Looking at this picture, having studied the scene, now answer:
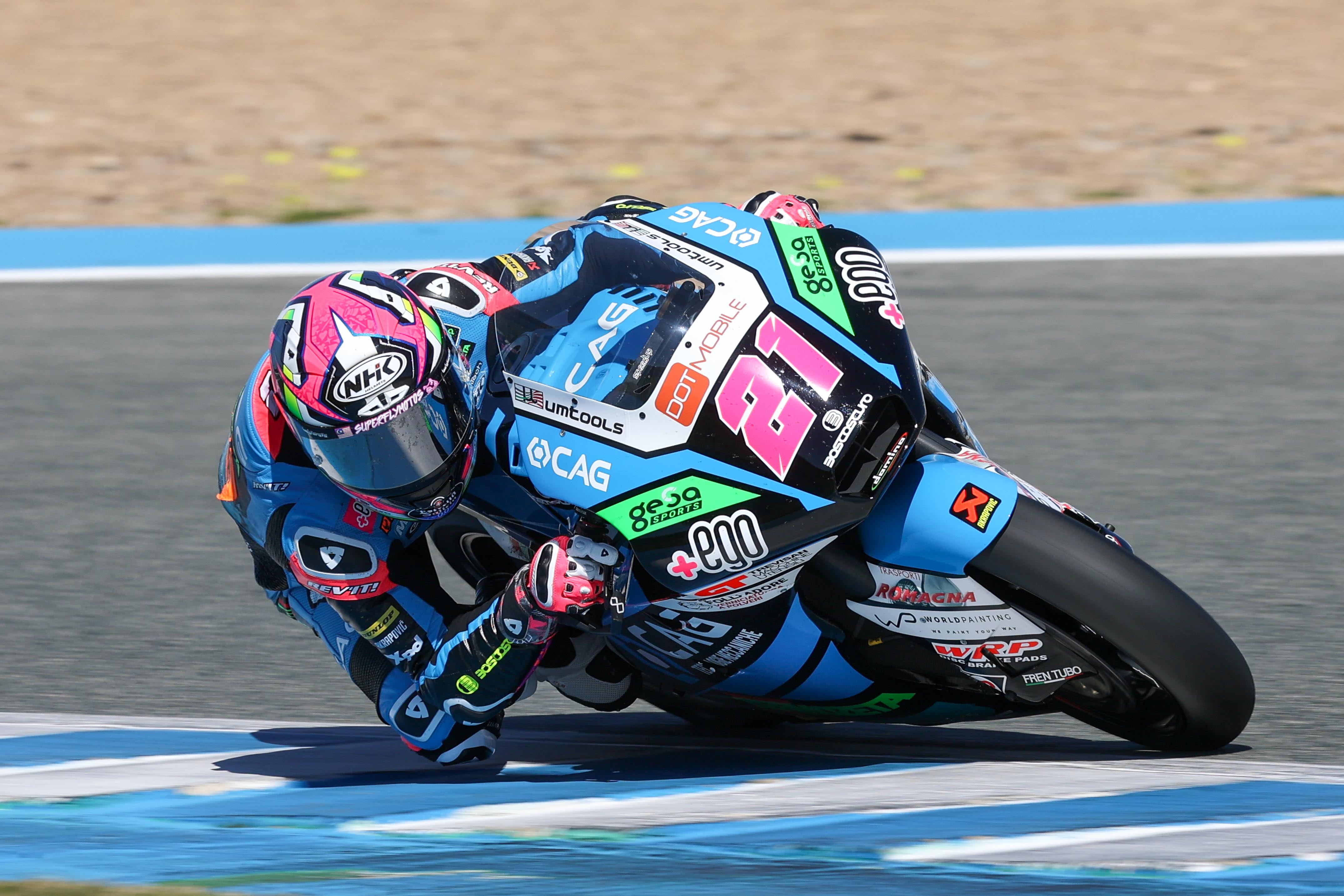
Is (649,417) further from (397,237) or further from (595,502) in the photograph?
(397,237)

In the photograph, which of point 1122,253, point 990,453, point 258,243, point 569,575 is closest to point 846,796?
point 569,575

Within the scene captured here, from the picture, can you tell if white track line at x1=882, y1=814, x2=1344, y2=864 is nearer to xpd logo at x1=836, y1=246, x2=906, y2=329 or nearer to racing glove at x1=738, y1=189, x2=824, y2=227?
xpd logo at x1=836, y1=246, x2=906, y2=329

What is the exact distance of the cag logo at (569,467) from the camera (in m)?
3.05

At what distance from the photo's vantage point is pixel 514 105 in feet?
37.9

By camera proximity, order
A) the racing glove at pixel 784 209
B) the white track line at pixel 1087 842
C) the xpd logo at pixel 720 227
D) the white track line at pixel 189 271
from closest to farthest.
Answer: the white track line at pixel 1087 842 < the xpd logo at pixel 720 227 < the racing glove at pixel 784 209 < the white track line at pixel 189 271

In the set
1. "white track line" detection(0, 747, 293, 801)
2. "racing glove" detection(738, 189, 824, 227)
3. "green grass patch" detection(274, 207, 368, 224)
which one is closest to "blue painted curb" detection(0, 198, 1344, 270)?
"green grass patch" detection(274, 207, 368, 224)

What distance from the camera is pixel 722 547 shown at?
3.02m

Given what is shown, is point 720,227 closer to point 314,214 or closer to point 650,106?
point 314,214

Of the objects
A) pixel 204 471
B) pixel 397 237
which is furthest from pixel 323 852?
pixel 397 237

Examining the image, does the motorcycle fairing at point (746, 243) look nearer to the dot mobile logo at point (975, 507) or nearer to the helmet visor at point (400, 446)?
the dot mobile logo at point (975, 507)

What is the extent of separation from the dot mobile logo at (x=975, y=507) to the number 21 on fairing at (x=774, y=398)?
1.06ft

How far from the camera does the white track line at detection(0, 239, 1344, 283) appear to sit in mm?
8094

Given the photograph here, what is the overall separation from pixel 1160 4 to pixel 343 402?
11.7 meters

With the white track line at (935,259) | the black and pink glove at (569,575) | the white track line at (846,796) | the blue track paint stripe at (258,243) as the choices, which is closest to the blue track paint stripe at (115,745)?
the white track line at (846,796)
